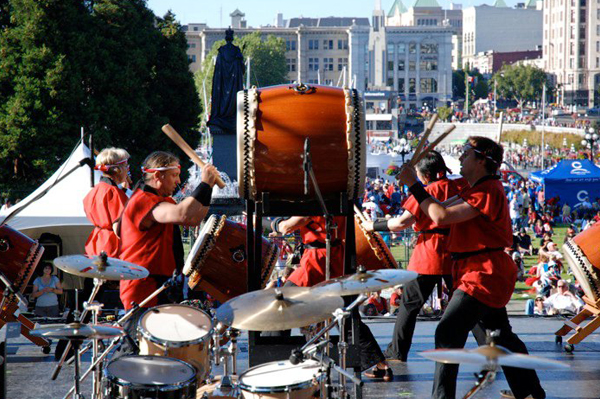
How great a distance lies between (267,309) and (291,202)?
4.34 feet

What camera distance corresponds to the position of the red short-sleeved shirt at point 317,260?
728 cm

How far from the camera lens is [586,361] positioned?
324 inches

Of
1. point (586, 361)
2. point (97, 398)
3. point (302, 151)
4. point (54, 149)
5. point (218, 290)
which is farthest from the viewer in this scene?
point (54, 149)

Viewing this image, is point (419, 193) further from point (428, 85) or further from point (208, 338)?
point (428, 85)

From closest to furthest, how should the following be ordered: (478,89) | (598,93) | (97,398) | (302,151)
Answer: (97,398) → (302,151) → (598,93) → (478,89)

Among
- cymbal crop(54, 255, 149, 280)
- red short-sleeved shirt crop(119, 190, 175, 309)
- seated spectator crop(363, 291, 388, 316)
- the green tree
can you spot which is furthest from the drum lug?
the green tree

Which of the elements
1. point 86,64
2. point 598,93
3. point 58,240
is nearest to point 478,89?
point 598,93

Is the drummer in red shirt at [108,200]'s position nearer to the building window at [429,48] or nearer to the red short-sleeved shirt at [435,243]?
the red short-sleeved shirt at [435,243]

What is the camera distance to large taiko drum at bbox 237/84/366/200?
6.24 m

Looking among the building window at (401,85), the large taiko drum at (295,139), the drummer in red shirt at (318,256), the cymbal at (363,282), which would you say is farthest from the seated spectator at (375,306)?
the building window at (401,85)

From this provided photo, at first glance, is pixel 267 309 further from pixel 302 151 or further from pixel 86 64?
pixel 86 64

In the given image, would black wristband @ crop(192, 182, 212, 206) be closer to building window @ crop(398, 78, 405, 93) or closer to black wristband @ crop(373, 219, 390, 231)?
black wristband @ crop(373, 219, 390, 231)

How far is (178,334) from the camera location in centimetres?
586

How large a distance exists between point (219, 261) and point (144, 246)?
108cm
